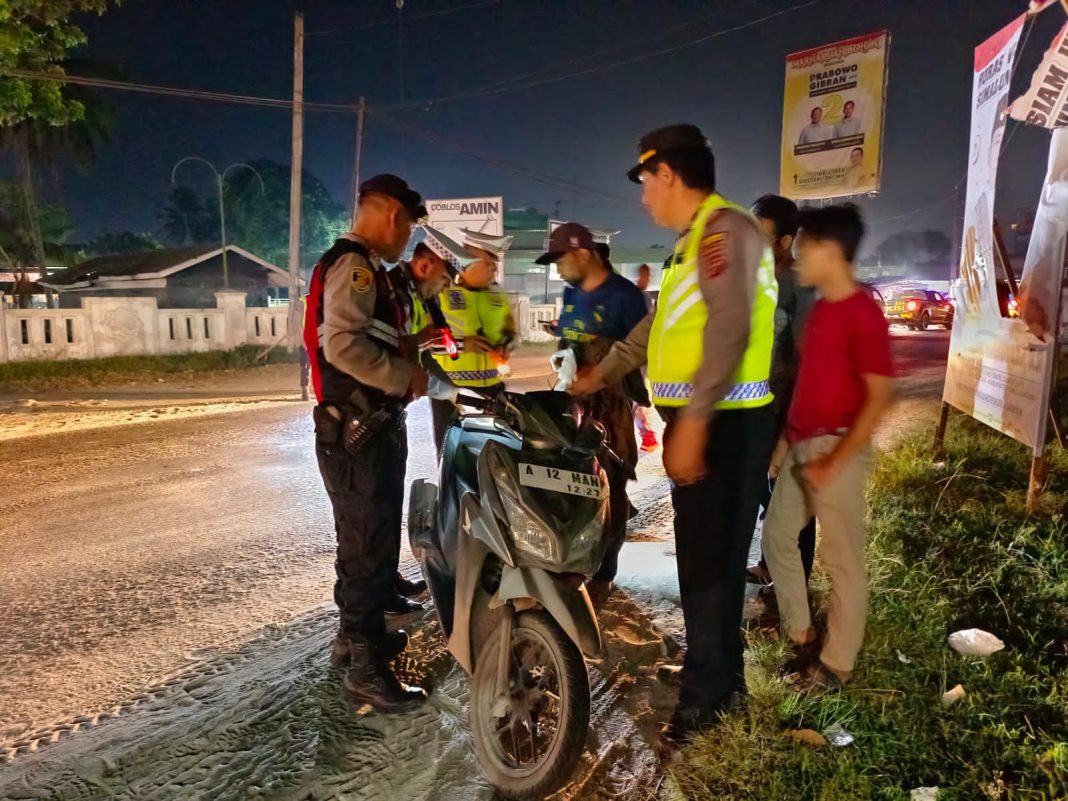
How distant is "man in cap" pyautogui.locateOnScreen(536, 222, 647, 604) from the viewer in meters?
3.77

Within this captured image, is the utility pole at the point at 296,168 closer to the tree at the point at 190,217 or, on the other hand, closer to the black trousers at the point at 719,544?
the black trousers at the point at 719,544

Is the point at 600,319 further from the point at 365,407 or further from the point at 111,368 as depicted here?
the point at 111,368

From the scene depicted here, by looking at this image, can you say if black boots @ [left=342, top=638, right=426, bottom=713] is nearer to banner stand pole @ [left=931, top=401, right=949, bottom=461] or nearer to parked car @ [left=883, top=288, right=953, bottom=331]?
banner stand pole @ [left=931, top=401, right=949, bottom=461]

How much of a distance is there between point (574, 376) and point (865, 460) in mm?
1130

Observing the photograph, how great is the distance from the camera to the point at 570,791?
7.68 ft

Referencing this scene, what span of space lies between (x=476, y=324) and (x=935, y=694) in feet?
10.4

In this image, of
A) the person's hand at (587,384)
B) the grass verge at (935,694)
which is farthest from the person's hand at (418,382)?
the grass verge at (935,694)

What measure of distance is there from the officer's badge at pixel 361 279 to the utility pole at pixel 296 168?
51.2ft

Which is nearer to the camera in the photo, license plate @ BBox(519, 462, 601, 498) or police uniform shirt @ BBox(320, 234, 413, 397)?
license plate @ BBox(519, 462, 601, 498)

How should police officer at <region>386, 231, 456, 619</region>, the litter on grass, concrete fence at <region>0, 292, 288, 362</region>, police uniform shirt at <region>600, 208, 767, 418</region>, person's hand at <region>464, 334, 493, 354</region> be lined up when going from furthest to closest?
concrete fence at <region>0, 292, 288, 362</region>, person's hand at <region>464, 334, 493, 354</region>, police officer at <region>386, 231, 456, 619</region>, the litter on grass, police uniform shirt at <region>600, 208, 767, 418</region>

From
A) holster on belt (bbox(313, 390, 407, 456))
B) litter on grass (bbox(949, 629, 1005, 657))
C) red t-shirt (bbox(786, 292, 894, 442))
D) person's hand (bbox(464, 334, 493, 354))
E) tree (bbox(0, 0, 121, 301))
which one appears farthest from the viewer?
tree (bbox(0, 0, 121, 301))

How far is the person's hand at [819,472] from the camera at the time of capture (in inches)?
105

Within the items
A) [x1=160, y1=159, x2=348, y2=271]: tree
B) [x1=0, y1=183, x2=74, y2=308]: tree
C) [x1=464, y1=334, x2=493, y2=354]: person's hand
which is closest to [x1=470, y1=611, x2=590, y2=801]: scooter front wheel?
[x1=464, y1=334, x2=493, y2=354]: person's hand

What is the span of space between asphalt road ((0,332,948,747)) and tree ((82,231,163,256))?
52.8 m
